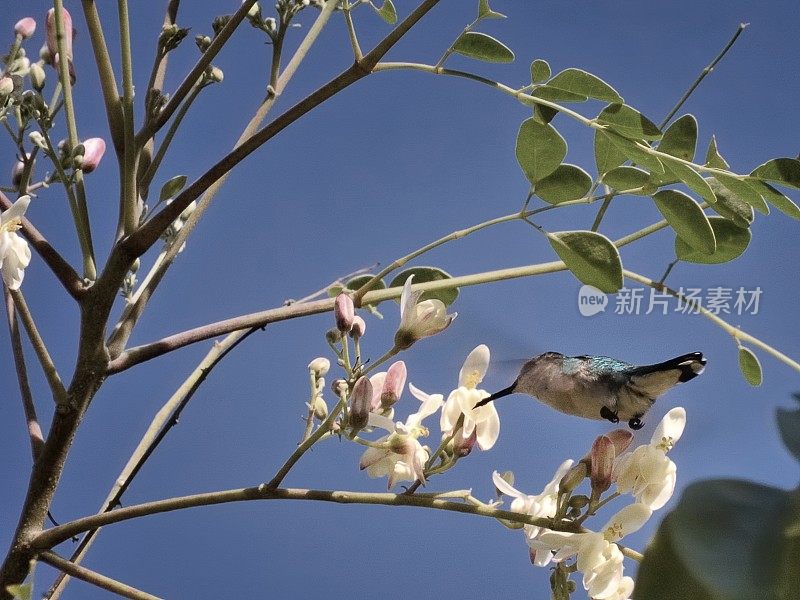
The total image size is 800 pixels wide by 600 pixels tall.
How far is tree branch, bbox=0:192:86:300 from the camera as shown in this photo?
0.64 meters

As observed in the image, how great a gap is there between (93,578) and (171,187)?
40 cm

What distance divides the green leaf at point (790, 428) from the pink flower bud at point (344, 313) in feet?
1.66

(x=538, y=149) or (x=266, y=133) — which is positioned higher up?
(x=538, y=149)

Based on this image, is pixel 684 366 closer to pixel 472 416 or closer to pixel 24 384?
pixel 472 416

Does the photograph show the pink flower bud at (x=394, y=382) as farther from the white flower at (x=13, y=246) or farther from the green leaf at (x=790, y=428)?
the green leaf at (x=790, y=428)

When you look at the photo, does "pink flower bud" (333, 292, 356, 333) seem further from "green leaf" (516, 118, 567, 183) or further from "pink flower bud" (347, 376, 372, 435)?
"green leaf" (516, 118, 567, 183)

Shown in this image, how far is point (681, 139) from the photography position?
0.60 meters

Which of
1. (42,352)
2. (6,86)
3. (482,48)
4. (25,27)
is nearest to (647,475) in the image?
(482,48)

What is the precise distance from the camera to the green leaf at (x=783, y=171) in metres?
0.55

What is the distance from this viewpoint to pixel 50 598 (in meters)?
0.72

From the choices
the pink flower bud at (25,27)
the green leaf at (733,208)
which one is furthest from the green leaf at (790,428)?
the pink flower bud at (25,27)

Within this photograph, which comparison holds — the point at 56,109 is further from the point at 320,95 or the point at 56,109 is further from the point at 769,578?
the point at 769,578

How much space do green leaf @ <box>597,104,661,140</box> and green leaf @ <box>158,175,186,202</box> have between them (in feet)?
1.48

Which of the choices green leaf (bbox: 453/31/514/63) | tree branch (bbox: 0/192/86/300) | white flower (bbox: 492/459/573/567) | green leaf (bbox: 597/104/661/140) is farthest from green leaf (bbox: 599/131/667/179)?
tree branch (bbox: 0/192/86/300)
